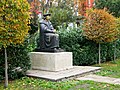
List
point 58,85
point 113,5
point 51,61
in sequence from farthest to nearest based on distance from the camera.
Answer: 1. point 113,5
2. point 51,61
3. point 58,85

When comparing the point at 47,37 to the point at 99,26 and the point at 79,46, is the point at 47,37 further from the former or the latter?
the point at 99,26

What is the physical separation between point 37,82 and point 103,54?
6825mm

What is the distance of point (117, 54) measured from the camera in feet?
51.5

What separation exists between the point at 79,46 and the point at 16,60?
15.3 feet

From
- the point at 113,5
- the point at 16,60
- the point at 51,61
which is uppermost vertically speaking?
the point at 113,5

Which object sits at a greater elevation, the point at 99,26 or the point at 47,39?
the point at 99,26

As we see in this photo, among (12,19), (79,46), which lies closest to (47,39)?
(79,46)

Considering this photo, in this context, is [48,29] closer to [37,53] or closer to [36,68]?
[37,53]

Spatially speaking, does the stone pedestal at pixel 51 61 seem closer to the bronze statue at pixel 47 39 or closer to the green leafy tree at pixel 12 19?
the bronze statue at pixel 47 39

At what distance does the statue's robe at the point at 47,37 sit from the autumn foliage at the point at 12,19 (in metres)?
2.91

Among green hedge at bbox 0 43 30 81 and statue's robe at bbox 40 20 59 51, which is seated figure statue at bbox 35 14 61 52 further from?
green hedge at bbox 0 43 30 81

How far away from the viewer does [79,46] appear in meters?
12.7

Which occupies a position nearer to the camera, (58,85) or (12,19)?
(12,19)

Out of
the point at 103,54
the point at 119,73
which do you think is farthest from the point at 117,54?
the point at 119,73
